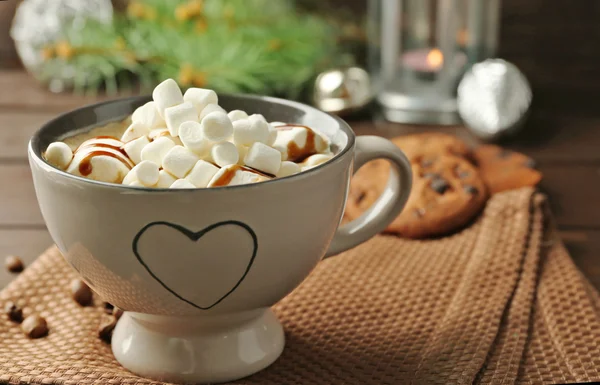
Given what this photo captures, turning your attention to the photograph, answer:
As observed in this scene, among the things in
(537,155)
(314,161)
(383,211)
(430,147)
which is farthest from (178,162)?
(537,155)

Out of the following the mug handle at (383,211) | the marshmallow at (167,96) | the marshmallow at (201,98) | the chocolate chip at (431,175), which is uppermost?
the marshmallow at (167,96)

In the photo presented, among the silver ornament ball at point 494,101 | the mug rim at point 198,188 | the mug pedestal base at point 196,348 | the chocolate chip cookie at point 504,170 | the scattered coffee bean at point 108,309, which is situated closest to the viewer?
the mug rim at point 198,188

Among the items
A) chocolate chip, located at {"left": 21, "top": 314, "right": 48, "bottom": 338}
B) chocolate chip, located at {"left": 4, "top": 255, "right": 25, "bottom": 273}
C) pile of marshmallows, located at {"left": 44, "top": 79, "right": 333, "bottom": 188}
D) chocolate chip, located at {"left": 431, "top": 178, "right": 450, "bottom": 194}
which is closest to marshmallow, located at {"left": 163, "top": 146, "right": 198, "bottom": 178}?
pile of marshmallows, located at {"left": 44, "top": 79, "right": 333, "bottom": 188}

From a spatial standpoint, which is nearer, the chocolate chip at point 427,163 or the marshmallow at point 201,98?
the marshmallow at point 201,98

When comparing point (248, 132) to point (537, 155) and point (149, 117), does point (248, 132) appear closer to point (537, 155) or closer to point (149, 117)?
point (149, 117)

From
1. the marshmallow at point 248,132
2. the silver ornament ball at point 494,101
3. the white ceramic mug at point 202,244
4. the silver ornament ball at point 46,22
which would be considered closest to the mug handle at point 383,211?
the white ceramic mug at point 202,244

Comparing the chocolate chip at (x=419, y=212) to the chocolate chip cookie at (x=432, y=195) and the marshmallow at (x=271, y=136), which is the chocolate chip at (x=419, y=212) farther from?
the marshmallow at (x=271, y=136)
